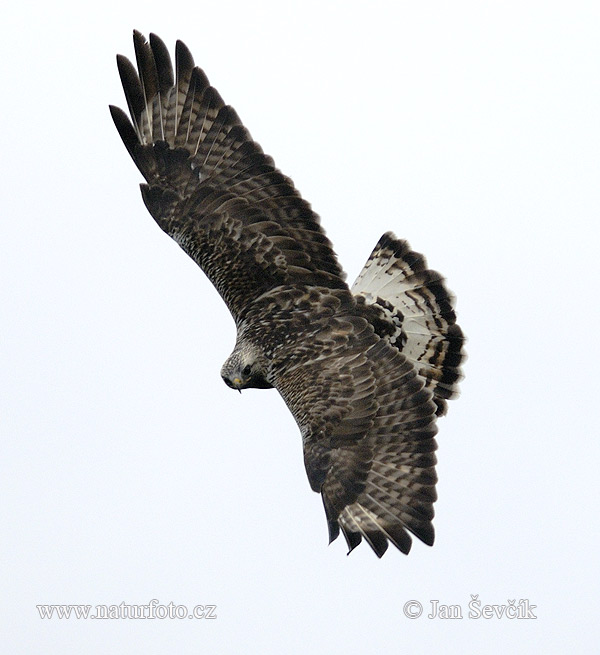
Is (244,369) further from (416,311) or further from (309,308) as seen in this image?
(416,311)

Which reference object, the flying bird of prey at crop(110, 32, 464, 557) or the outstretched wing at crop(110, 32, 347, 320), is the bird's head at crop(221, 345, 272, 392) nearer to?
the flying bird of prey at crop(110, 32, 464, 557)

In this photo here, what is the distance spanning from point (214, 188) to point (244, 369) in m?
1.51

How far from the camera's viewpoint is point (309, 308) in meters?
10.6

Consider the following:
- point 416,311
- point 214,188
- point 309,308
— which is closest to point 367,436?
point 309,308

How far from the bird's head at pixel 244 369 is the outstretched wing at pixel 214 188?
0.42 meters

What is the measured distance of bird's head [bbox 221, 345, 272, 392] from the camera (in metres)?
10.6

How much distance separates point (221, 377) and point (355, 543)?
2.05m

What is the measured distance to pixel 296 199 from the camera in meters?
10.6

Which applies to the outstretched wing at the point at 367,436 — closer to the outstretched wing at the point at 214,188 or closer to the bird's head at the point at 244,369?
the bird's head at the point at 244,369

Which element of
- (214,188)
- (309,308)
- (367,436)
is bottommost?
(367,436)

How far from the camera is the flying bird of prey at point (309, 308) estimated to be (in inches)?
384

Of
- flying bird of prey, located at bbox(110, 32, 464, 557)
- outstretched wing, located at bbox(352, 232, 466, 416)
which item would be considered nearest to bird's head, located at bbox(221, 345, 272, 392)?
flying bird of prey, located at bbox(110, 32, 464, 557)

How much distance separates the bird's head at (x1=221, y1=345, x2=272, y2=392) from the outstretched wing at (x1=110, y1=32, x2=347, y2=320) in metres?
0.42

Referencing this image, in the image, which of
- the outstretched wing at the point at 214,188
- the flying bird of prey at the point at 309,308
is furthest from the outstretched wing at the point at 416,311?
the outstretched wing at the point at 214,188
